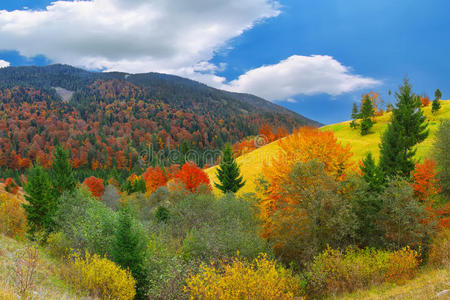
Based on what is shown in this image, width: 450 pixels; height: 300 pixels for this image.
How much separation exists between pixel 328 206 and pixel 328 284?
22.7 feet

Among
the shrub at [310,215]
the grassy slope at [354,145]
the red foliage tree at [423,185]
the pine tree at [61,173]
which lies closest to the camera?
the shrub at [310,215]

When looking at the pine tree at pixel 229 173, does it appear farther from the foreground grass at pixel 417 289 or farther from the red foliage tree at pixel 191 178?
the foreground grass at pixel 417 289

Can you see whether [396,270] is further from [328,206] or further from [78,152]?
[78,152]

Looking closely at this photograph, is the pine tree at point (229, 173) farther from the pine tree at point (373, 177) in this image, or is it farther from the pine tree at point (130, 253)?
the pine tree at point (130, 253)

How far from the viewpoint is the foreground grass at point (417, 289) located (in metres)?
14.8

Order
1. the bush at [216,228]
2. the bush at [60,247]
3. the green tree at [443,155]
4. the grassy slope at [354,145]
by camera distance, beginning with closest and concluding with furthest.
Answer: the bush at [216,228], the bush at [60,247], the green tree at [443,155], the grassy slope at [354,145]

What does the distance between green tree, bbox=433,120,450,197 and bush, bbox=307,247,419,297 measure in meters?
18.9

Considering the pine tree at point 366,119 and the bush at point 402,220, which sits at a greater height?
the pine tree at point 366,119

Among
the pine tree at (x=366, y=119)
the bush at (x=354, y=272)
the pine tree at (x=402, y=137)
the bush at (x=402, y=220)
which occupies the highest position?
the pine tree at (x=366, y=119)

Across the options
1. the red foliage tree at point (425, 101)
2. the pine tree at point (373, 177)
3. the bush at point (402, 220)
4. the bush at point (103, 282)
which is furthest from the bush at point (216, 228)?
the red foliage tree at point (425, 101)

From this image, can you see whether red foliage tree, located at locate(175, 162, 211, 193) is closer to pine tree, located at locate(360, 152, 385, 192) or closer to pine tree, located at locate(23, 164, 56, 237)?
pine tree, located at locate(23, 164, 56, 237)

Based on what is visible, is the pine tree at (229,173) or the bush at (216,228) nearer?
the bush at (216,228)

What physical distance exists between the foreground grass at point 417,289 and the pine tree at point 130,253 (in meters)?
14.9

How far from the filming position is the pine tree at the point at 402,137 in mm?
32562
